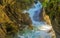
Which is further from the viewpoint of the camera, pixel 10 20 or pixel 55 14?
pixel 10 20

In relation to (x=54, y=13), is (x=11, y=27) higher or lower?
lower

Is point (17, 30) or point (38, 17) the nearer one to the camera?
point (17, 30)

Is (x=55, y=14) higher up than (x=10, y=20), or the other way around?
(x=55, y=14)

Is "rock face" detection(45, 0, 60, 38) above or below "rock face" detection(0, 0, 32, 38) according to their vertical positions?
above

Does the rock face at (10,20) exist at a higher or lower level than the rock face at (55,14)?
lower

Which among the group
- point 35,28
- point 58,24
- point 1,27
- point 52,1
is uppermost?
point 52,1

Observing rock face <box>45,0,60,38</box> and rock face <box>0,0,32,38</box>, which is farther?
rock face <box>0,0,32,38</box>

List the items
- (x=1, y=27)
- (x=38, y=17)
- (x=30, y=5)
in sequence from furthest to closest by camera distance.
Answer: (x=30, y=5) < (x=38, y=17) < (x=1, y=27)

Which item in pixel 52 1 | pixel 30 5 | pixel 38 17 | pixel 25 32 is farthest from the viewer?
pixel 30 5

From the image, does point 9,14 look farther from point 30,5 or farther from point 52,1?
point 52,1

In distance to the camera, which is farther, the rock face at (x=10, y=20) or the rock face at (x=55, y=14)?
the rock face at (x=10, y=20)

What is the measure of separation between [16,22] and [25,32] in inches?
31.7

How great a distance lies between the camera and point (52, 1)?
2.21m

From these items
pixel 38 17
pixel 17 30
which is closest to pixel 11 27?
pixel 17 30
